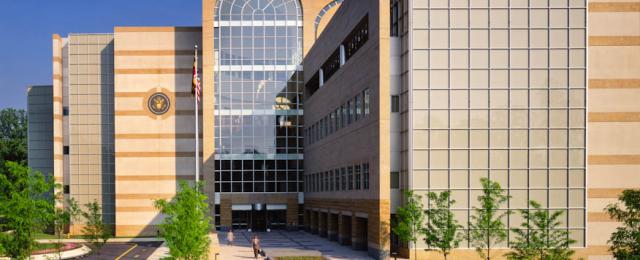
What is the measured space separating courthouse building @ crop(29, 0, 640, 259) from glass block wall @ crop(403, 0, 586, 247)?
0.09 metres

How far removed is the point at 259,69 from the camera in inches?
2943

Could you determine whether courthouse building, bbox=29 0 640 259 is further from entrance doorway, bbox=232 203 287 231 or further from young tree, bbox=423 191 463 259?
young tree, bbox=423 191 463 259

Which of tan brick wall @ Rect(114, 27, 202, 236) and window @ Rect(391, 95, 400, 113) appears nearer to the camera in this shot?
window @ Rect(391, 95, 400, 113)

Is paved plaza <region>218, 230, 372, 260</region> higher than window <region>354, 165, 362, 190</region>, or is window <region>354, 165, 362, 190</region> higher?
window <region>354, 165, 362, 190</region>

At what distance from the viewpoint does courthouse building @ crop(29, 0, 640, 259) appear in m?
40.8

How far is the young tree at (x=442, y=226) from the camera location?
36.0 meters

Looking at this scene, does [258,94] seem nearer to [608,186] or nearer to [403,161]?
[403,161]

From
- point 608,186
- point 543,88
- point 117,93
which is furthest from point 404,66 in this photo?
point 117,93

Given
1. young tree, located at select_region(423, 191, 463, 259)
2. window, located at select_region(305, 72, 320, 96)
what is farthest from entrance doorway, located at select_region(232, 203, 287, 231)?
young tree, located at select_region(423, 191, 463, 259)

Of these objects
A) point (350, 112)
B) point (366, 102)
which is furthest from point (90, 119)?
point (366, 102)

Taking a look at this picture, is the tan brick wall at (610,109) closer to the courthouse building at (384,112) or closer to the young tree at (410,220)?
the courthouse building at (384,112)

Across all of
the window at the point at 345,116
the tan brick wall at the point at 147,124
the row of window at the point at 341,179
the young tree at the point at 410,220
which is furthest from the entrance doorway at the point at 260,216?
the young tree at the point at 410,220

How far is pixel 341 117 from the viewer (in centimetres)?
5444

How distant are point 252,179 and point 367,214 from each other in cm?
3185
